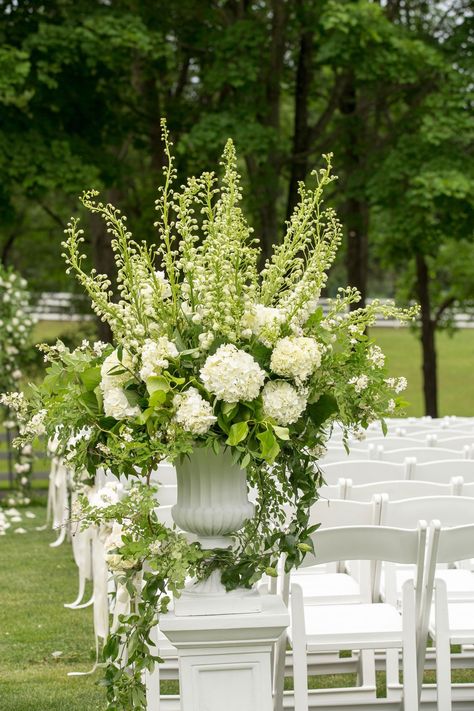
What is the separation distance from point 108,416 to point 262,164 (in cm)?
1464

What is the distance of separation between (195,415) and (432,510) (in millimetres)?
1998

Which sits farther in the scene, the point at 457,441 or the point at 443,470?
the point at 457,441

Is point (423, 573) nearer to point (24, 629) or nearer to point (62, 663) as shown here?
point (62, 663)

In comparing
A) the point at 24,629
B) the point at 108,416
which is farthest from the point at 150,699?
the point at 24,629

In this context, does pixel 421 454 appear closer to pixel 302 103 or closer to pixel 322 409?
pixel 322 409

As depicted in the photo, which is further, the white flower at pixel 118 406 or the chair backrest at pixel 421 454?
the chair backrest at pixel 421 454

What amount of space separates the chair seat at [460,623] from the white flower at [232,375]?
6.03ft

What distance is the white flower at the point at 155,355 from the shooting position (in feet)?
12.1

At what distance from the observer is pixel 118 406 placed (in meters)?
3.76

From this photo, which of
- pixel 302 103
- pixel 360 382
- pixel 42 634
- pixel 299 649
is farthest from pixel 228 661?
pixel 302 103

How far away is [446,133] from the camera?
16594 mm

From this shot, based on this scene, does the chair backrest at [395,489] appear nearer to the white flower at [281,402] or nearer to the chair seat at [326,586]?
the chair seat at [326,586]

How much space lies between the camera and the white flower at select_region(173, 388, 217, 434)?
3627mm

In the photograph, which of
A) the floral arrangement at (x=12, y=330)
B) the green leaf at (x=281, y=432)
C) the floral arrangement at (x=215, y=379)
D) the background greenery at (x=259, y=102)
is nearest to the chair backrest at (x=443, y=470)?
the floral arrangement at (x=215, y=379)
